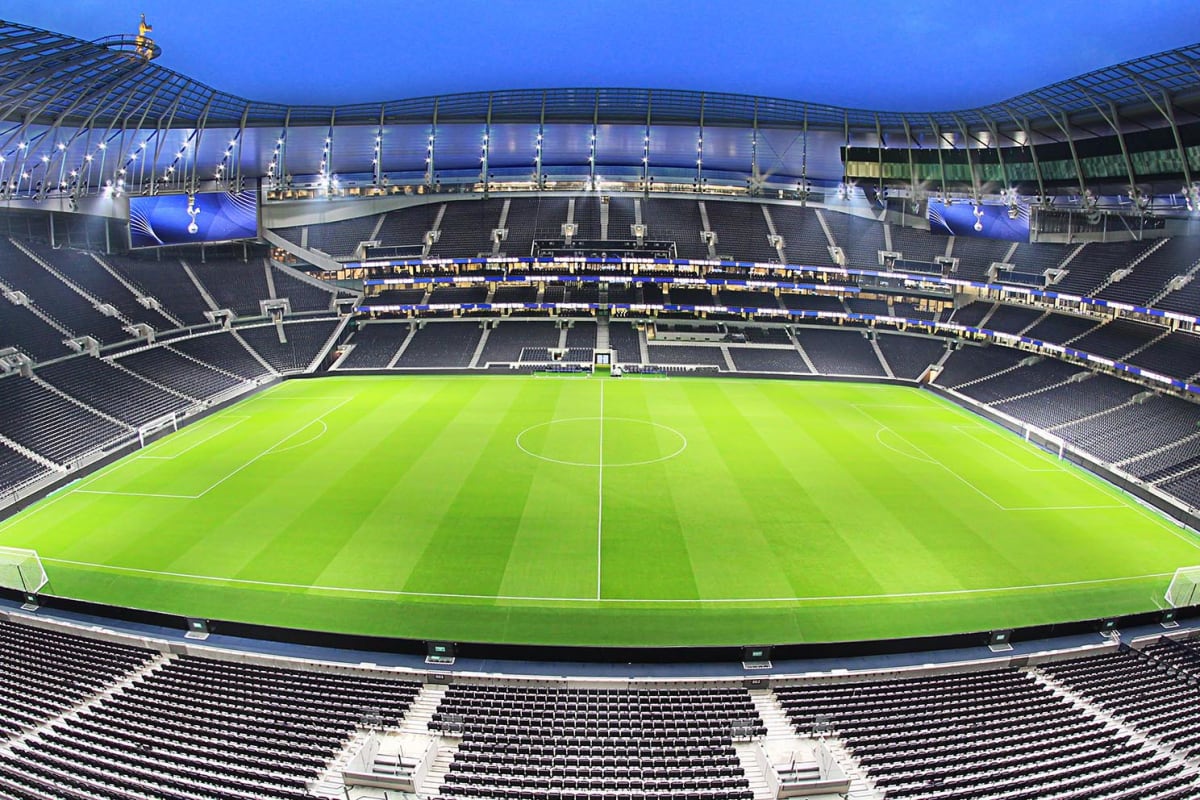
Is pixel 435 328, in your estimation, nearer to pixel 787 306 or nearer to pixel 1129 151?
pixel 787 306

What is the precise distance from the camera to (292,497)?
86.3ft

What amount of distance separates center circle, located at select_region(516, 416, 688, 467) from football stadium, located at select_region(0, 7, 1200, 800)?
0.97 ft

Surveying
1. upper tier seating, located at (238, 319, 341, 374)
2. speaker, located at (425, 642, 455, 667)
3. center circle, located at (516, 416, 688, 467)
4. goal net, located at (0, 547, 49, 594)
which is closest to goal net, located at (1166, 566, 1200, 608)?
center circle, located at (516, 416, 688, 467)

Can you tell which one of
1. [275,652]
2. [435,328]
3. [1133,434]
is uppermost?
[435,328]

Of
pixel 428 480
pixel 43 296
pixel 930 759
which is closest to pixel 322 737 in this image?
pixel 930 759

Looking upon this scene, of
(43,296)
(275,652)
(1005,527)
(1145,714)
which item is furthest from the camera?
(43,296)

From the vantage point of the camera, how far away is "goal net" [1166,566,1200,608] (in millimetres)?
18844

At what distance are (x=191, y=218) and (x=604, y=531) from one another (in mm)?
47114

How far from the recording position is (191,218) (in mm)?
51688

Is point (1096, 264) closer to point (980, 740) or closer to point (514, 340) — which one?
point (514, 340)

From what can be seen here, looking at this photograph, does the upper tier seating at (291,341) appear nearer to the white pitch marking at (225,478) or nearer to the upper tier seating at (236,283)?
the upper tier seating at (236,283)

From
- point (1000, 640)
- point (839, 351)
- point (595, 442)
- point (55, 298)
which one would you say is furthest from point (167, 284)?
point (1000, 640)

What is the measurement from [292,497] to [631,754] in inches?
764

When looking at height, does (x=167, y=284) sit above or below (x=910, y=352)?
above
